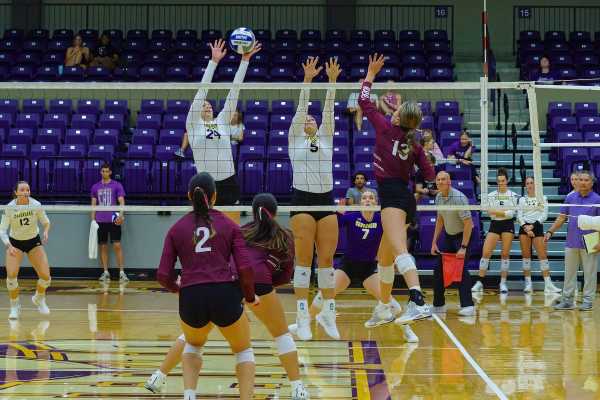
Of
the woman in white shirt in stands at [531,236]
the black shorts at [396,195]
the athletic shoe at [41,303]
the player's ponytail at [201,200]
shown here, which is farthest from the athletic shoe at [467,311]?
the player's ponytail at [201,200]

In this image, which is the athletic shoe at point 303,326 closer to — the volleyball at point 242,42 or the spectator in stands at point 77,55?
the volleyball at point 242,42

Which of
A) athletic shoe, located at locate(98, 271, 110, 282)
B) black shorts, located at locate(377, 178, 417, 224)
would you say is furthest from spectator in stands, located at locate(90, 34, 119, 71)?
black shorts, located at locate(377, 178, 417, 224)

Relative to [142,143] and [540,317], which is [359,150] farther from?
[540,317]

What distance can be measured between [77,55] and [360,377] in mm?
15285

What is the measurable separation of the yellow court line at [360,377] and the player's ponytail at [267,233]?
1269 mm

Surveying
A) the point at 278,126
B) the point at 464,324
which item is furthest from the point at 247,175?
the point at 464,324

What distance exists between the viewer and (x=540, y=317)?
39.5 ft

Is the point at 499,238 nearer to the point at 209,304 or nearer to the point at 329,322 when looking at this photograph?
the point at 329,322

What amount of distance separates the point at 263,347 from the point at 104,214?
7262 mm

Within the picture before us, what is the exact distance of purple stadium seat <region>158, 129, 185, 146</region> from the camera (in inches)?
695

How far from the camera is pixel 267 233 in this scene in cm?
691

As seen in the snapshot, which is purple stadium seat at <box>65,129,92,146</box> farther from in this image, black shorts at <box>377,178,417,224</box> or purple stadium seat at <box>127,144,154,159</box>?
black shorts at <box>377,178,417,224</box>

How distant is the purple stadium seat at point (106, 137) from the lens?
1784 centimetres

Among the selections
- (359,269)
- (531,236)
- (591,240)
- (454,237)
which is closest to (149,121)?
(531,236)
